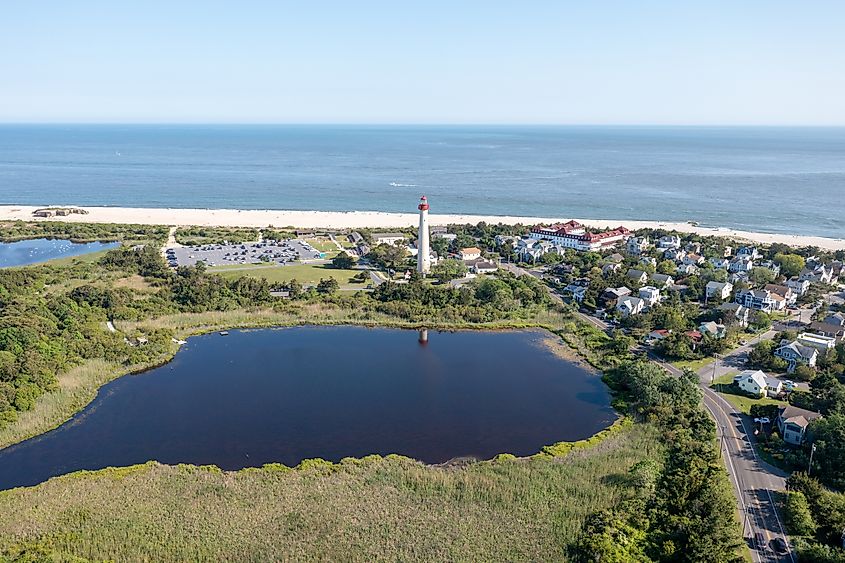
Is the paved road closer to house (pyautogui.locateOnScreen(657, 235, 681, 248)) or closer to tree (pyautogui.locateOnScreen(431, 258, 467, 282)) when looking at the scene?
tree (pyautogui.locateOnScreen(431, 258, 467, 282))

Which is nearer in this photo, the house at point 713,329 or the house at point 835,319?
the house at point 835,319

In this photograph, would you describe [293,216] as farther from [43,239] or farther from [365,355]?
[365,355]

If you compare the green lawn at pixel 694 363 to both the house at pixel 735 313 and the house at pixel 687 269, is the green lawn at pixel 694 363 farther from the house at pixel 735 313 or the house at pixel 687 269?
the house at pixel 687 269

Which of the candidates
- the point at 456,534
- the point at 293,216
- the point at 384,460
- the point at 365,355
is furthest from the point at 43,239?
the point at 456,534

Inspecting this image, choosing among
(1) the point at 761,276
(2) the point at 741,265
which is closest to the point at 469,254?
(2) the point at 741,265

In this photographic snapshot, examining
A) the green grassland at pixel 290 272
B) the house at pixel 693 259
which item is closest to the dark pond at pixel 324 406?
the green grassland at pixel 290 272

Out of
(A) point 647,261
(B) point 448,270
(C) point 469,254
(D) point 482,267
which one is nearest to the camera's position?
(B) point 448,270

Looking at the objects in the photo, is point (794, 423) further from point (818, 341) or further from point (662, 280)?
point (662, 280)
